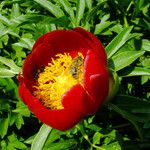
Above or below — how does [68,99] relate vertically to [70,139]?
above

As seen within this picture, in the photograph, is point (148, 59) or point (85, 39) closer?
point (85, 39)

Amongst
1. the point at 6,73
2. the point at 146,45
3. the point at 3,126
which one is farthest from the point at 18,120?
the point at 146,45

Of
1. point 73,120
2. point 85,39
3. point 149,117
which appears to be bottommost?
point 149,117

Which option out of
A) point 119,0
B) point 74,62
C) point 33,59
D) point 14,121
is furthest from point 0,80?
point 119,0

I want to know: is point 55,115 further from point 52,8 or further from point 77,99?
point 52,8

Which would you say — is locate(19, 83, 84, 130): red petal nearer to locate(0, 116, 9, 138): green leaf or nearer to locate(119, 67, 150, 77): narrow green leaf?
locate(119, 67, 150, 77): narrow green leaf

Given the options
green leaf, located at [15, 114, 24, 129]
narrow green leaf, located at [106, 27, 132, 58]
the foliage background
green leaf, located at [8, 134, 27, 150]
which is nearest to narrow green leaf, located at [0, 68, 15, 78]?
the foliage background

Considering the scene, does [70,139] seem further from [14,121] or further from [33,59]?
[33,59]
